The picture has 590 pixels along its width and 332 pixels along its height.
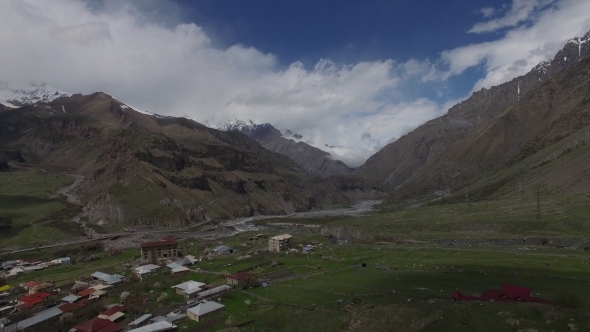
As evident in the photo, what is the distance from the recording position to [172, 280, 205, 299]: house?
6369cm

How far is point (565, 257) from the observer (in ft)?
235

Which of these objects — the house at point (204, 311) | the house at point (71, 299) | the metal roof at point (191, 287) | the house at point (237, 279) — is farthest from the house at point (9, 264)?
the house at point (204, 311)

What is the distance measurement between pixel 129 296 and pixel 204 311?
67.0 ft

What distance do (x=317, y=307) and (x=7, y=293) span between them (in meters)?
63.9

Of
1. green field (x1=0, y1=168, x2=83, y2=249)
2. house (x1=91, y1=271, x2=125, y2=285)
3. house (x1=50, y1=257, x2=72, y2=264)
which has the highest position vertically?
green field (x1=0, y1=168, x2=83, y2=249)

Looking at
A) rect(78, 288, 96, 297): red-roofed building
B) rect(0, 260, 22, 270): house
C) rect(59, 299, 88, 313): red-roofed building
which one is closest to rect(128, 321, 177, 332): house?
rect(59, 299, 88, 313): red-roofed building

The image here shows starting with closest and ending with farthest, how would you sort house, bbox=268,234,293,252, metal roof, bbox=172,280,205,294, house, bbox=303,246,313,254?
metal roof, bbox=172,280,205,294, house, bbox=303,246,313,254, house, bbox=268,234,293,252

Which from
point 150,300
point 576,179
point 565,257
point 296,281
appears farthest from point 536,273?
point 576,179

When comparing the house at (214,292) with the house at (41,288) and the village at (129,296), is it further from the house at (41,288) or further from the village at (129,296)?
the house at (41,288)

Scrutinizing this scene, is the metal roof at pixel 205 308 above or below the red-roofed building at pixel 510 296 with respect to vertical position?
below

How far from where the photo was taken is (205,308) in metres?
54.8

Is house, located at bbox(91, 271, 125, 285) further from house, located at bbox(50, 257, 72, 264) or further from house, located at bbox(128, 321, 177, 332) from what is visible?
house, located at bbox(50, 257, 72, 264)

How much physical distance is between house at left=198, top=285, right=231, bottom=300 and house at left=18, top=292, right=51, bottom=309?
2833 cm

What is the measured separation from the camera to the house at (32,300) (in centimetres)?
6631
